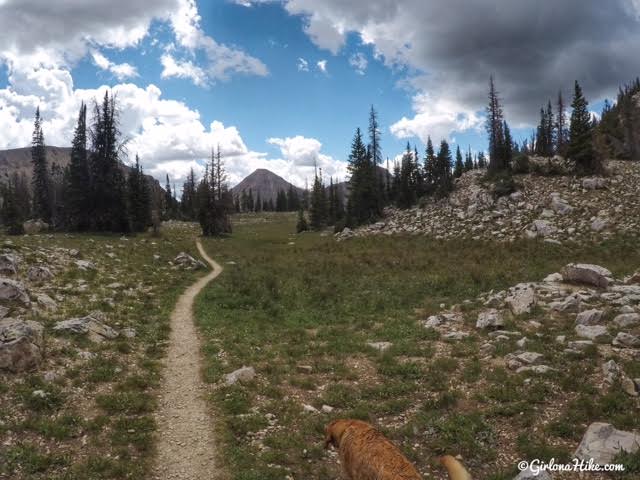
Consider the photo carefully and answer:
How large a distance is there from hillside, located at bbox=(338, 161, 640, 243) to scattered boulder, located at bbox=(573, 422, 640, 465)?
29863mm

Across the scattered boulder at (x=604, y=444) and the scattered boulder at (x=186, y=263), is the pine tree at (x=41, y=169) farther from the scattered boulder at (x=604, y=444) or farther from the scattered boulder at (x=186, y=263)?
the scattered boulder at (x=604, y=444)

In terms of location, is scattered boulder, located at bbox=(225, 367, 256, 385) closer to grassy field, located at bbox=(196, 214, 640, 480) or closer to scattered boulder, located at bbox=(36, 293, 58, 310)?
grassy field, located at bbox=(196, 214, 640, 480)

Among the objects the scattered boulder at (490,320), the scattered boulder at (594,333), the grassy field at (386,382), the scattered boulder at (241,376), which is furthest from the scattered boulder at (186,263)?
the scattered boulder at (594,333)

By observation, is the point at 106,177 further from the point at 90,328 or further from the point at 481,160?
the point at 481,160

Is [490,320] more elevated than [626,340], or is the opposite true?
[626,340]

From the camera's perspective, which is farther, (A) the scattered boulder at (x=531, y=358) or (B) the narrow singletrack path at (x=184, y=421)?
(A) the scattered boulder at (x=531, y=358)

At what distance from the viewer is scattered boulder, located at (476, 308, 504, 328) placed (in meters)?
15.2

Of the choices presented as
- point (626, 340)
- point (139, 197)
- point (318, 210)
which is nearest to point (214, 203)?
point (139, 197)

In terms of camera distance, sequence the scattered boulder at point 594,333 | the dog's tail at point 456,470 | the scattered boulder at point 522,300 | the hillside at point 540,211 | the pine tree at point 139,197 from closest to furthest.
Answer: the dog's tail at point 456,470 → the scattered boulder at point 594,333 → the scattered boulder at point 522,300 → the hillside at point 540,211 → the pine tree at point 139,197

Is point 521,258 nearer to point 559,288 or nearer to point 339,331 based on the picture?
point 559,288

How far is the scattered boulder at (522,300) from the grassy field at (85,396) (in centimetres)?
1363

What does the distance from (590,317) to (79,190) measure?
5553 centimetres

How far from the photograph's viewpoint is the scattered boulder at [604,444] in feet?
24.2

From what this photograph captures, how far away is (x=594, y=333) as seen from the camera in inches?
508
